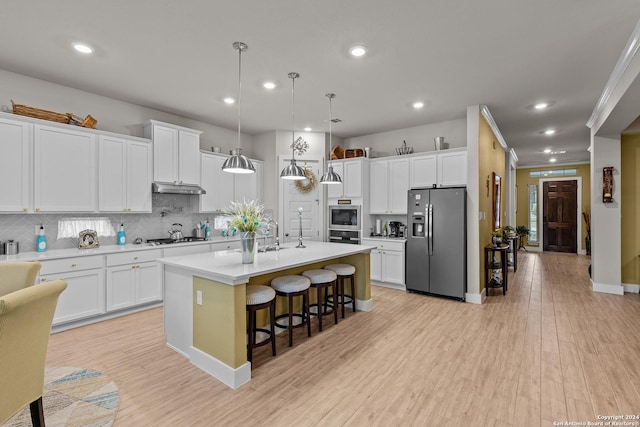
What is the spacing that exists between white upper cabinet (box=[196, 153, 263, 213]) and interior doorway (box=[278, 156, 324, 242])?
0.66m

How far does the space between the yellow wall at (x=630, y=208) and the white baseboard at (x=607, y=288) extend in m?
0.35

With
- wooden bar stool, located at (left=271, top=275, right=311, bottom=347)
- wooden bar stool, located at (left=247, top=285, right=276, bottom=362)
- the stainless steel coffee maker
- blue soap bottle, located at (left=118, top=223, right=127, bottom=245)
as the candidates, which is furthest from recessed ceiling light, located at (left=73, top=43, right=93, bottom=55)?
the stainless steel coffee maker

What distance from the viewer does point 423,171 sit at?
5363 mm

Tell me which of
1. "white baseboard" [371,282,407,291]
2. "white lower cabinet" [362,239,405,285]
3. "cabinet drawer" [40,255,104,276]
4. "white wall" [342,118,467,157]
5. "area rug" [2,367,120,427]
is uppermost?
"white wall" [342,118,467,157]

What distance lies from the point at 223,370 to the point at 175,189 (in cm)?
307

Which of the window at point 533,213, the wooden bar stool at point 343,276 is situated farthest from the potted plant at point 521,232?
the wooden bar stool at point 343,276

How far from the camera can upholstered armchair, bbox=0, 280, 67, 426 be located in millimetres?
1481

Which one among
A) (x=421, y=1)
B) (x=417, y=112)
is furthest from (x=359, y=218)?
(x=421, y=1)

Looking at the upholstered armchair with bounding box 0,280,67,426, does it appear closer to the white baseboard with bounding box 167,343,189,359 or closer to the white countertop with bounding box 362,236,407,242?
the white baseboard with bounding box 167,343,189,359

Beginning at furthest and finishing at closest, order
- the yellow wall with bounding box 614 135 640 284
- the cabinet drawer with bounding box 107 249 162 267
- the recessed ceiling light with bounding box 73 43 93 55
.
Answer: the yellow wall with bounding box 614 135 640 284 < the cabinet drawer with bounding box 107 249 162 267 < the recessed ceiling light with bounding box 73 43 93 55

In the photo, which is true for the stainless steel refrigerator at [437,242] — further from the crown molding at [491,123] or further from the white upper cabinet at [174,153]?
the white upper cabinet at [174,153]

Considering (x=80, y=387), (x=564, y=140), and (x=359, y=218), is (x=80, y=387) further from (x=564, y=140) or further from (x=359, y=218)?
(x=564, y=140)

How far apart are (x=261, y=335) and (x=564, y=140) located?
7553 mm

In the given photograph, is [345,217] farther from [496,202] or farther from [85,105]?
[85,105]
